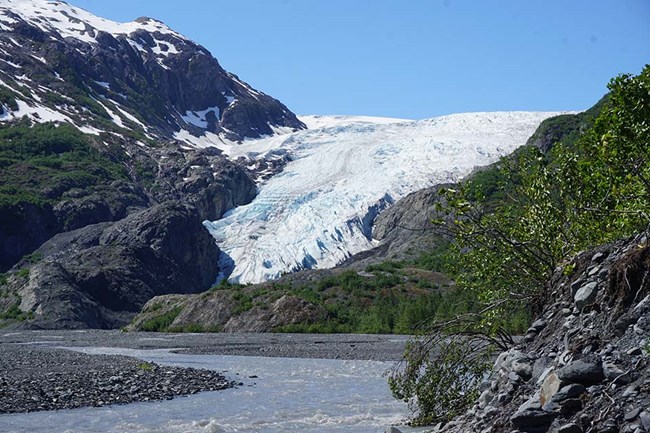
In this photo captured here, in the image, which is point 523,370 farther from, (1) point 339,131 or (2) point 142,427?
(1) point 339,131

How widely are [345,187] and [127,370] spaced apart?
10568cm

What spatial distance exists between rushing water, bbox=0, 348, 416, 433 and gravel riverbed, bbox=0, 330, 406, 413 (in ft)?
3.83

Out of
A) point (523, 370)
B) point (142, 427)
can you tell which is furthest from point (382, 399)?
point (523, 370)

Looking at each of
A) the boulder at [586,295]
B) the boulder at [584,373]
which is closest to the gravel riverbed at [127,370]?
the boulder at [586,295]

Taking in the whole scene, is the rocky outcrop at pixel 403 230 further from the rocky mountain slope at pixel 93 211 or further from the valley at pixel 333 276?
the rocky mountain slope at pixel 93 211

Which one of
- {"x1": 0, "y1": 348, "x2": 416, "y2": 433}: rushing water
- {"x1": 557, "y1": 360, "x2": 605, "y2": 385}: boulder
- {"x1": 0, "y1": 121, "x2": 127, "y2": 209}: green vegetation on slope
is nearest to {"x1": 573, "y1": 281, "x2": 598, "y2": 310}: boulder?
{"x1": 557, "y1": 360, "x2": 605, "y2": 385}: boulder

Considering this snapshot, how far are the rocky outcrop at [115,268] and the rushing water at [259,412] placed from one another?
63587 mm

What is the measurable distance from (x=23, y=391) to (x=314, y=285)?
204 ft

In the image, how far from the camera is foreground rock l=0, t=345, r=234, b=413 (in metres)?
25.4

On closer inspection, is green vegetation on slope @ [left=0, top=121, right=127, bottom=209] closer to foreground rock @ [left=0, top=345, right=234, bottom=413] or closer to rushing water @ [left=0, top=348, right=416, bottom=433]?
foreground rock @ [left=0, top=345, right=234, bottom=413]

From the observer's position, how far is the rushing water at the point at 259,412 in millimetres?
21766

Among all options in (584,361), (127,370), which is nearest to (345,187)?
(127,370)

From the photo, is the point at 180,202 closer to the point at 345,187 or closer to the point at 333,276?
the point at 345,187

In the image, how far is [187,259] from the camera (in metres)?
138
